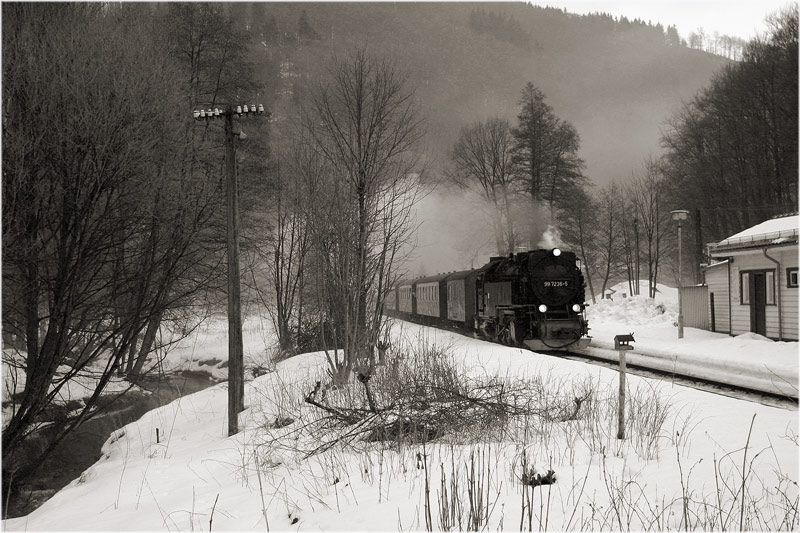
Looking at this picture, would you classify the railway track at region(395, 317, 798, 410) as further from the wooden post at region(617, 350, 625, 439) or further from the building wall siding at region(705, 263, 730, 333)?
the building wall siding at region(705, 263, 730, 333)

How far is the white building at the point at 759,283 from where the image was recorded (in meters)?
14.5

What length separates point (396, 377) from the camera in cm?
878

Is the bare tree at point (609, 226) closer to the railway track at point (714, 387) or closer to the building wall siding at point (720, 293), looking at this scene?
the building wall siding at point (720, 293)

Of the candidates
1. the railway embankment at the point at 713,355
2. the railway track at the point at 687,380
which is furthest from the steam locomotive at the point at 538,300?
the railway embankment at the point at 713,355

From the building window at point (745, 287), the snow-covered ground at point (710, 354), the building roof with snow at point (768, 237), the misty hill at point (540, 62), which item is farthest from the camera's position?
the misty hill at point (540, 62)

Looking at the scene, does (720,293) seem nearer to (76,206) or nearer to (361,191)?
(361,191)

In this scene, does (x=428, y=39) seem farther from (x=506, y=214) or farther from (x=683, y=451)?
(x=683, y=451)

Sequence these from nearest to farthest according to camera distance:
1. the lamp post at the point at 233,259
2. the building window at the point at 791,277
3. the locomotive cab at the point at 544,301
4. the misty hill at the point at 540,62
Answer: the lamp post at the point at 233,259
the building window at the point at 791,277
the locomotive cab at the point at 544,301
the misty hill at the point at 540,62

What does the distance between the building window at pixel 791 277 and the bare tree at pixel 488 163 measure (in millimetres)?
18899

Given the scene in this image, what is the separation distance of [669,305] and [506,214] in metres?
10.1

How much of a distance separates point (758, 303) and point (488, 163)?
2070cm

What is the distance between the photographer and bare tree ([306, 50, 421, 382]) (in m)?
10.6

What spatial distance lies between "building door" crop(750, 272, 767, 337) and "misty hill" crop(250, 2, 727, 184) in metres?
39.2

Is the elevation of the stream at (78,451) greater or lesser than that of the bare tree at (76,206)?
lesser
